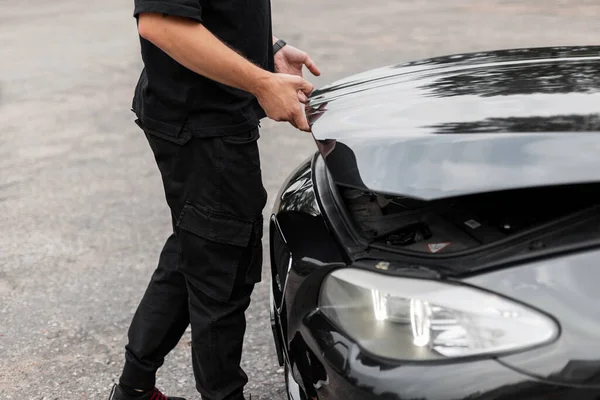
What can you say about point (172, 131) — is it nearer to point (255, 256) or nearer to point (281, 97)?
point (281, 97)

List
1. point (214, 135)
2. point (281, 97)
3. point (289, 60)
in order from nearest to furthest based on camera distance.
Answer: point (281, 97), point (214, 135), point (289, 60)

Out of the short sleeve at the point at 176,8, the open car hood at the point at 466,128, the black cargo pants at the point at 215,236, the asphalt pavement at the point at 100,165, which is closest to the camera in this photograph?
the open car hood at the point at 466,128

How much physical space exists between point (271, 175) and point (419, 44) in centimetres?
452

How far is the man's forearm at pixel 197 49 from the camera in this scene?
76.0 inches

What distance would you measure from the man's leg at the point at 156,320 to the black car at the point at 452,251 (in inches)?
20.9

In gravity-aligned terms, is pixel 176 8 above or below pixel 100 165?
above

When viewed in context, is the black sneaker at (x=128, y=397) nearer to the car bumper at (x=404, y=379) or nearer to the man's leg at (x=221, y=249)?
the man's leg at (x=221, y=249)

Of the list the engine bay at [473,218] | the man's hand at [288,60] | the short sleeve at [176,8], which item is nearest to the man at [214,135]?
the short sleeve at [176,8]

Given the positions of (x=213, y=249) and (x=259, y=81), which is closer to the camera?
(x=259, y=81)

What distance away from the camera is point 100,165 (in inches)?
209

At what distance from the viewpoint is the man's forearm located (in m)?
1.93

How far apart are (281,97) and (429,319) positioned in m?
0.78

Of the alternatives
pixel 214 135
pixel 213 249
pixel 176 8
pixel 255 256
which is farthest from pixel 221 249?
pixel 176 8

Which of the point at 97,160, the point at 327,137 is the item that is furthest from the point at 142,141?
the point at 327,137
